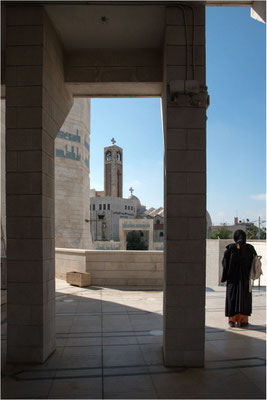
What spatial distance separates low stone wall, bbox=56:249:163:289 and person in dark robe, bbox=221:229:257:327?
13.1 feet

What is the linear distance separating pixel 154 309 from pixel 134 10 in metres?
6.47

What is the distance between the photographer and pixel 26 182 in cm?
445

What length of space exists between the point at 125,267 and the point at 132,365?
5.66m

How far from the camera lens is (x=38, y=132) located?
4457mm

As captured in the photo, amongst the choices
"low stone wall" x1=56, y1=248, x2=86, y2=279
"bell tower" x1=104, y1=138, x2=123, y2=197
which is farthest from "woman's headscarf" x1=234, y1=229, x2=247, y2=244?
"bell tower" x1=104, y1=138, x2=123, y2=197

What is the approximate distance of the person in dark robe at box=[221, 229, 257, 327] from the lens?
5.96m

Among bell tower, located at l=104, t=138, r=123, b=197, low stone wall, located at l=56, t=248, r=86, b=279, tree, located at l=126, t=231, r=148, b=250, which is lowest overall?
tree, located at l=126, t=231, r=148, b=250

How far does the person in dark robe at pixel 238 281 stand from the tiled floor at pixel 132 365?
1.00 ft

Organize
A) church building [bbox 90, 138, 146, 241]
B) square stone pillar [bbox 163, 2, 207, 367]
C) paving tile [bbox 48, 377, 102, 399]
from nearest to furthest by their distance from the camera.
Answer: paving tile [bbox 48, 377, 102, 399]
square stone pillar [bbox 163, 2, 207, 367]
church building [bbox 90, 138, 146, 241]

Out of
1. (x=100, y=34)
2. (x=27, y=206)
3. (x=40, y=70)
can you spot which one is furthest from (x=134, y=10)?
(x=27, y=206)

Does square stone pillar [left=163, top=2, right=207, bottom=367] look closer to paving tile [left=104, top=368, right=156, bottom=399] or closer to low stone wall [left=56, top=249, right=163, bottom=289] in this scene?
paving tile [left=104, top=368, right=156, bottom=399]

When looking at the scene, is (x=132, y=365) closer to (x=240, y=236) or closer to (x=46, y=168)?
(x=46, y=168)

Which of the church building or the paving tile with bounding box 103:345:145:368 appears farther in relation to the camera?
the church building

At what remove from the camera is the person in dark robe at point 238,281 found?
5.96m
